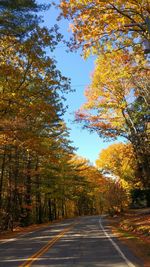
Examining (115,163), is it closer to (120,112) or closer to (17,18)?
(120,112)

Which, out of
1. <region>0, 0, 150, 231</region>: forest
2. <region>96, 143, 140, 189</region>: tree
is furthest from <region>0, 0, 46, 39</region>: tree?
<region>96, 143, 140, 189</region>: tree

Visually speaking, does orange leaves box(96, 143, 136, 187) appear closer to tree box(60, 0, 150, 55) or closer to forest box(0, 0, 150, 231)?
forest box(0, 0, 150, 231)

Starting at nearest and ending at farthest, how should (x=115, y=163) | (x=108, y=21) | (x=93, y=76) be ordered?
(x=108, y=21)
(x=93, y=76)
(x=115, y=163)

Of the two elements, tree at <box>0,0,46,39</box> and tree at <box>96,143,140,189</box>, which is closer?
tree at <box>0,0,46,39</box>

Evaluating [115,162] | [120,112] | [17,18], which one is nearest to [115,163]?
[115,162]

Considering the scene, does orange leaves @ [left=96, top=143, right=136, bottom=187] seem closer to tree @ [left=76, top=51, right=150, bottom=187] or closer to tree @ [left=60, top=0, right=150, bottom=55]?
tree @ [left=76, top=51, right=150, bottom=187]

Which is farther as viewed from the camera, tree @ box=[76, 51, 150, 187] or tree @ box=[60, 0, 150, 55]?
tree @ box=[76, 51, 150, 187]

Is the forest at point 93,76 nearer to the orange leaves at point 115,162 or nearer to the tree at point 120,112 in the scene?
the tree at point 120,112

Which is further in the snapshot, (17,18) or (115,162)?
(115,162)

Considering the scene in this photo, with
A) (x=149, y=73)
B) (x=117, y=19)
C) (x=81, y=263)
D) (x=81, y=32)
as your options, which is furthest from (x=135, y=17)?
(x=81, y=263)

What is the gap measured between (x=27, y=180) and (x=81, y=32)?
89.5ft

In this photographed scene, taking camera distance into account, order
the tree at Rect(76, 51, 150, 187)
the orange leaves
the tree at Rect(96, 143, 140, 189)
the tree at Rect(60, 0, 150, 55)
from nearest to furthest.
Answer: the tree at Rect(60, 0, 150, 55) → the tree at Rect(76, 51, 150, 187) → the tree at Rect(96, 143, 140, 189) → the orange leaves

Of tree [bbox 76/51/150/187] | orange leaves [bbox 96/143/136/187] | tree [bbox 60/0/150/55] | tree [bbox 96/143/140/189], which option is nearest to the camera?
tree [bbox 60/0/150/55]

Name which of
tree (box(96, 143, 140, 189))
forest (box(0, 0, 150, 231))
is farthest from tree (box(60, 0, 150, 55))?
tree (box(96, 143, 140, 189))
